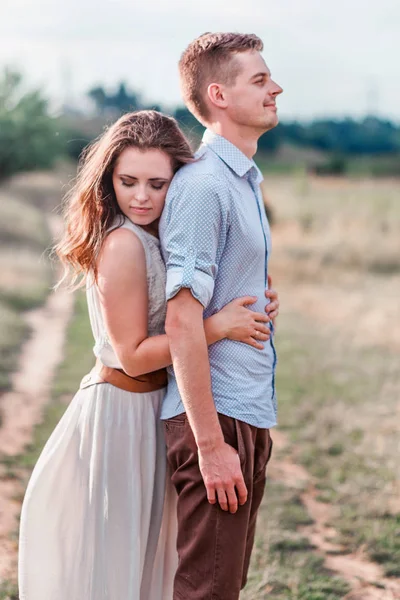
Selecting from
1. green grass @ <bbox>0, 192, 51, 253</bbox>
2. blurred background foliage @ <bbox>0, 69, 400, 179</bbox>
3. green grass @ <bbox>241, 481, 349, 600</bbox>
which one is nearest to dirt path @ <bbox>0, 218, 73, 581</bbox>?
green grass @ <bbox>241, 481, 349, 600</bbox>

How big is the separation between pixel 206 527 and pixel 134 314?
23.6 inches

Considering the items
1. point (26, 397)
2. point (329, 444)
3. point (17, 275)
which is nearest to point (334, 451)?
point (329, 444)

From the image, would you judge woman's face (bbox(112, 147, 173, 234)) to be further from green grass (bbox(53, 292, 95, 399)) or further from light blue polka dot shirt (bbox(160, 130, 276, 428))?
green grass (bbox(53, 292, 95, 399))

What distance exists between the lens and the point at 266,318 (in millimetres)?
2314

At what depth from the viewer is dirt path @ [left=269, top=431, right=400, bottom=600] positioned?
3.67 meters

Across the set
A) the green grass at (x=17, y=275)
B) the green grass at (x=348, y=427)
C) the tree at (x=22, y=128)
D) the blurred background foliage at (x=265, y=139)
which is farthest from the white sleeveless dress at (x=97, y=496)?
the tree at (x=22, y=128)

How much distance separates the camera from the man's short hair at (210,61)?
7.54ft

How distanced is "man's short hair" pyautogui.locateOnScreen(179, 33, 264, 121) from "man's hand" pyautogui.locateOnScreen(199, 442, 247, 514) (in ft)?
3.13

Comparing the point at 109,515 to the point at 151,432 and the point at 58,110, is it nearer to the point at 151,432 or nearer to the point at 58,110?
the point at 151,432

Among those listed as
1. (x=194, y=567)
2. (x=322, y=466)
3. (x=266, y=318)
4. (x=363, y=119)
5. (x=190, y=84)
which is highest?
(x=363, y=119)

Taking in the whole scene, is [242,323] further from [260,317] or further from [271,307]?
[271,307]

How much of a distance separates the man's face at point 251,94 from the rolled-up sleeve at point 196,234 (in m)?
0.23

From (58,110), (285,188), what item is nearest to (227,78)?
(285,188)

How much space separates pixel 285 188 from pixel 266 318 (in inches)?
1197
